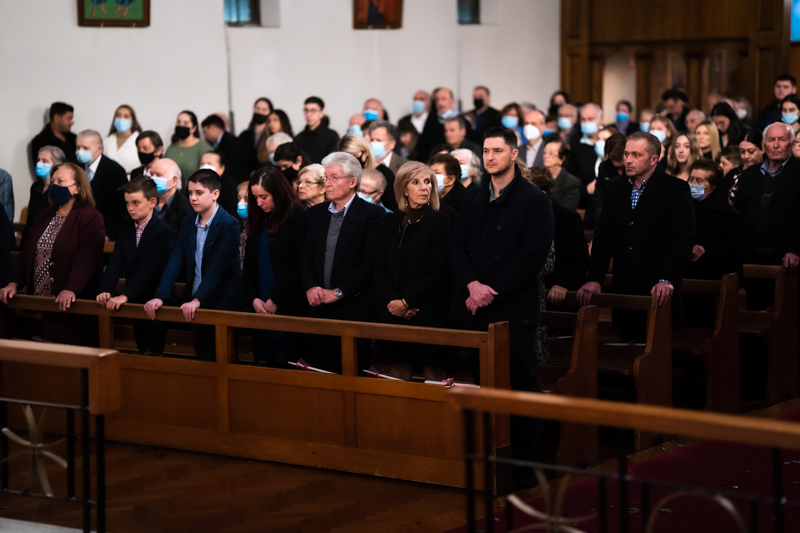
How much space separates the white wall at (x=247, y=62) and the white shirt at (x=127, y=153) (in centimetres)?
57

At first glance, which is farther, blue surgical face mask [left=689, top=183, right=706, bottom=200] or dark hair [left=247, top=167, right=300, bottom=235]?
blue surgical face mask [left=689, top=183, right=706, bottom=200]

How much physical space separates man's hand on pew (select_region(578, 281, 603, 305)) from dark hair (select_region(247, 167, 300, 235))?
153 cm

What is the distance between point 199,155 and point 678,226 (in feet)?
15.8

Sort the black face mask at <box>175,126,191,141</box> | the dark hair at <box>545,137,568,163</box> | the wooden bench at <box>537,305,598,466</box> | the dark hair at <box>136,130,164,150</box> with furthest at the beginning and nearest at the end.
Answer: the black face mask at <box>175,126,191,141</box>
the dark hair at <box>136,130,164,150</box>
the dark hair at <box>545,137,568,163</box>
the wooden bench at <box>537,305,598,466</box>

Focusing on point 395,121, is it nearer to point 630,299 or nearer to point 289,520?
point 630,299

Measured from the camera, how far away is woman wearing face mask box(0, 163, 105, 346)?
563 centimetres

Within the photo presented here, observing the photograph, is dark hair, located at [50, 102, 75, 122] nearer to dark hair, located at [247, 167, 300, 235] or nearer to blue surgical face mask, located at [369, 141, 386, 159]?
blue surgical face mask, located at [369, 141, 386, 159]

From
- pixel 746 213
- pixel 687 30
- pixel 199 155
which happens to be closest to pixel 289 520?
pixel 746 213

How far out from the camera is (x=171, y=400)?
17.1ft

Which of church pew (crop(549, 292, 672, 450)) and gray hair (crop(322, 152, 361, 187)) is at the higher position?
gray hair (crop(322, 152, 361, 187))

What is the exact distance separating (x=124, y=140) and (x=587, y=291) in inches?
208

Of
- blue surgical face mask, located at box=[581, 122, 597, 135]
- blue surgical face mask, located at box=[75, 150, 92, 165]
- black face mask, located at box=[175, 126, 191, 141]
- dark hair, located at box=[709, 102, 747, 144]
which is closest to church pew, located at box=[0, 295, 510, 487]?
blue surgical face mask, located at box=[75, 150, 92, 165]

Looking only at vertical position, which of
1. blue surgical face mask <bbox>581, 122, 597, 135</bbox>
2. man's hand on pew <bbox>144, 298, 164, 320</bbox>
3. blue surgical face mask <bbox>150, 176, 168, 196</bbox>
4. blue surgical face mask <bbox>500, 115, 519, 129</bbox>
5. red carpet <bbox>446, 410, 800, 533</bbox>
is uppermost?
blue surgical face mask <bbox>500, 115, 519, 129</bbox>

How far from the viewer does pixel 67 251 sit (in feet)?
18.5
